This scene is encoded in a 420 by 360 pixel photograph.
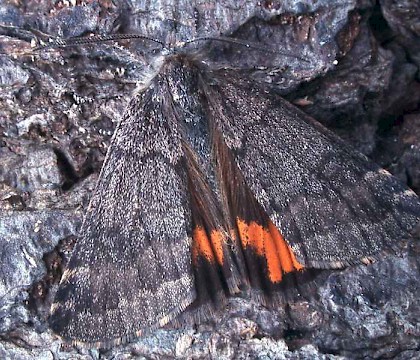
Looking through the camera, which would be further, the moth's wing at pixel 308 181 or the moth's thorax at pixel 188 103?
the moth's thorax at pixel 188 103

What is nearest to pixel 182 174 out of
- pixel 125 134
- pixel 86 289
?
pixel 125 134

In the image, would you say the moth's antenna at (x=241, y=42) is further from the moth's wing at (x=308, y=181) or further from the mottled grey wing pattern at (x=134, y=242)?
the mottled grey wing pattern at (x=134, y=242)

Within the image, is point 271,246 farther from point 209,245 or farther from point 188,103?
Answer: point 188,103

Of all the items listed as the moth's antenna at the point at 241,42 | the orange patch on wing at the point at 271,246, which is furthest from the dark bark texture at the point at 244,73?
the orange patch on wing at the point at 271,246

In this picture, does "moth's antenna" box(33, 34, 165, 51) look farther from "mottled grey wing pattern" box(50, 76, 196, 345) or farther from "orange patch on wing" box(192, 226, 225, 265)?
"orange patch on wing" box(192, 226, 225, 265)

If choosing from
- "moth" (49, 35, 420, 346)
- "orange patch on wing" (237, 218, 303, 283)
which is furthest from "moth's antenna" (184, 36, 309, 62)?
"orange patch on wing" (237, 218, 303, 283)

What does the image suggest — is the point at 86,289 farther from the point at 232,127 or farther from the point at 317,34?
the point at 317,34

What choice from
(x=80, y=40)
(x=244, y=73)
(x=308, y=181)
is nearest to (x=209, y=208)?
(x=308, y=181)
